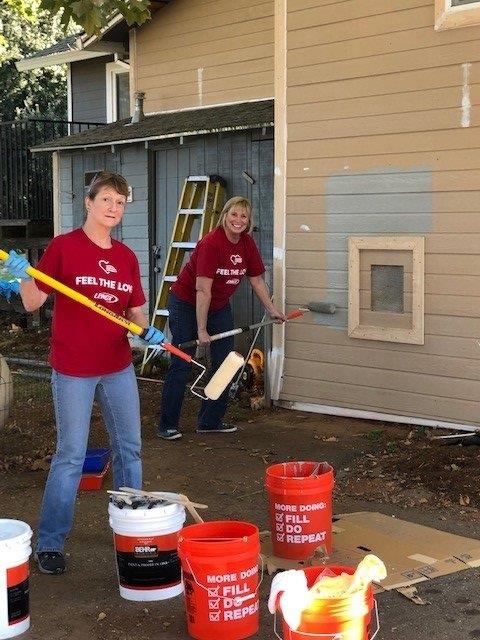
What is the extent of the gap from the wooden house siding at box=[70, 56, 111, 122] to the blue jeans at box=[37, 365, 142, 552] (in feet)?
41.9

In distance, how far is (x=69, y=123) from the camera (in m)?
16.2

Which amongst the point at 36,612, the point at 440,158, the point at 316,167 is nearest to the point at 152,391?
the point at 316,167

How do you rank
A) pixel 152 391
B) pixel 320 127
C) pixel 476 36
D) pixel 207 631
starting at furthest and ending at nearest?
pixel 152 391 < pixel 320 127 < pixel 476 36 < pixel 207 631

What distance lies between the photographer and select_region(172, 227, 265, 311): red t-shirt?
739cm

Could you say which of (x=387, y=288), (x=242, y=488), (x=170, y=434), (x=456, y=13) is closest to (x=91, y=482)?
(x=242, y=488)

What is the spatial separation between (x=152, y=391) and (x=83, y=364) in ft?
17.4

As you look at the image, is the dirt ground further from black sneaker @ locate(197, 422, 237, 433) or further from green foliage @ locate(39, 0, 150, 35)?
green foliage @ locate(39, 0, 150, 35)

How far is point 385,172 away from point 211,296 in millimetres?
1747

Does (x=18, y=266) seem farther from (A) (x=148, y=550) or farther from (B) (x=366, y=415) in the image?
(B) (x=366, y=415)

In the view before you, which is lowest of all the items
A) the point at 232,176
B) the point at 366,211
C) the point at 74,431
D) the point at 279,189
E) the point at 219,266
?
the point at 74,431

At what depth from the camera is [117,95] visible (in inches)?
653

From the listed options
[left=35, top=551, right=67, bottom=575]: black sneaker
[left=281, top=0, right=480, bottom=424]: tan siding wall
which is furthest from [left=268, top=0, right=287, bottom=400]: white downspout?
[left=35, top=551, right=67, bottom=575]: black sneaker

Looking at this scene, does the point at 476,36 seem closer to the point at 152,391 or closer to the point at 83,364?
the point at 83,364

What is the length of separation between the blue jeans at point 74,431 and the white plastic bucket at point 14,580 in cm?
65
